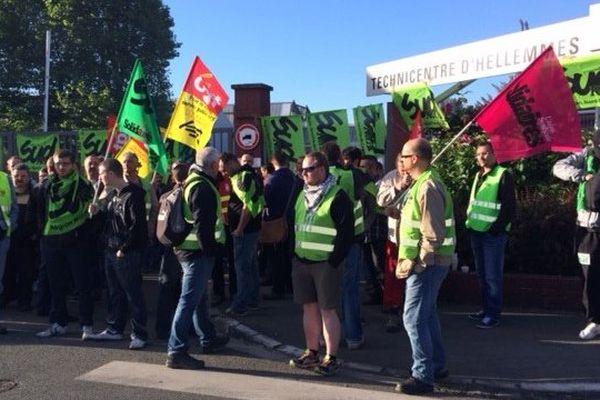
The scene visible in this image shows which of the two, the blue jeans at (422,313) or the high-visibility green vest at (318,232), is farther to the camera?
the high-visibility green vest at (318,232)

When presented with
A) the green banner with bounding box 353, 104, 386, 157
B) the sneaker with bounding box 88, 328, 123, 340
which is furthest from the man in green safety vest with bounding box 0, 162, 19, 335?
the green banner with bounding box 353, 104, 386, 157

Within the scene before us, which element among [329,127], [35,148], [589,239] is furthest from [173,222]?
[35,148]

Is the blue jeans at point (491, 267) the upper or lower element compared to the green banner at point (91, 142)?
lower

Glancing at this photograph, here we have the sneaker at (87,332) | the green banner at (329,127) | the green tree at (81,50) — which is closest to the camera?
the sneaker at (87,332)

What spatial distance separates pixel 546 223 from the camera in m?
9.11

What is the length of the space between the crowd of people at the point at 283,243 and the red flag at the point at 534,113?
1.91 feet

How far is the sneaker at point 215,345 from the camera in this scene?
6969mm

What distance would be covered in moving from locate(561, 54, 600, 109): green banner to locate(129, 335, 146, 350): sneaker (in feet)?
20.6

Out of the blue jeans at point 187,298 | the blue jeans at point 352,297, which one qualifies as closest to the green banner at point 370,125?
the blue jeans at point 352,297

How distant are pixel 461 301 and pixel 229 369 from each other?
3991 millimetres

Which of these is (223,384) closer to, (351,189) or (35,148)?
(351,189)

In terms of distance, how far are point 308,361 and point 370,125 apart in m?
8.03

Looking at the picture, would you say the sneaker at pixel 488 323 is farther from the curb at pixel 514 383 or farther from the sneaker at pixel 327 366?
the sneaker at pixel 327 366

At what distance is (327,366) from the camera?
6.19 metres
